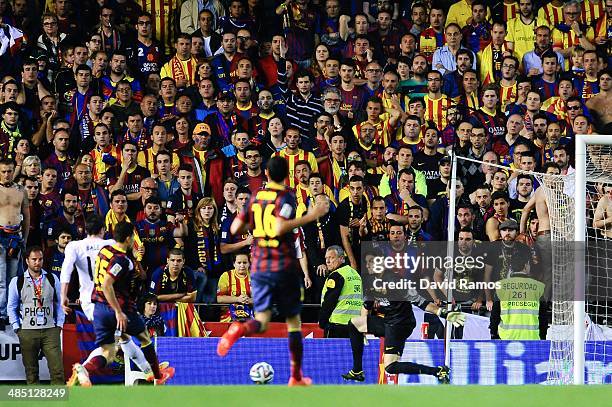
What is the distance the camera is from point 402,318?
1205 cm

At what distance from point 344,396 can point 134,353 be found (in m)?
3.16

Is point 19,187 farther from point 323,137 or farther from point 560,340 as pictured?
point 560,340

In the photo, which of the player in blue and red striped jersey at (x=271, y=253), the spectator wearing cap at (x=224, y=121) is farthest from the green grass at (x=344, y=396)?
the spectator wearing cap at (x=224, y=121)

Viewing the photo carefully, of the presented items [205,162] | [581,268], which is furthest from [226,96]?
[581,268]

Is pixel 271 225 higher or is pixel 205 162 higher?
pixel 205 162

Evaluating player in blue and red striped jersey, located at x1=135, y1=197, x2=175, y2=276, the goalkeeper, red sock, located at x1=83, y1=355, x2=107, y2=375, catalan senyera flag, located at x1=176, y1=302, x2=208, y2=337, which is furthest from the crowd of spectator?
red sock, located at x1=83, y1=355, x2=107, y2=375

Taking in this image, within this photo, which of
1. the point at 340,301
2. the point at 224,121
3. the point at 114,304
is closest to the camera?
the point at 114,304

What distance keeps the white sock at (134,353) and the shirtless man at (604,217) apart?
5124mm

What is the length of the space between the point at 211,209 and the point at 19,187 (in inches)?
86.2

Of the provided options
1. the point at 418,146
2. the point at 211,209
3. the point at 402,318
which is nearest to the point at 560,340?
the point at 402,318

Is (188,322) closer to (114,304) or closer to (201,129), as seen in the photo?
(114,304)

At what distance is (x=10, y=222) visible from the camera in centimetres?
1259

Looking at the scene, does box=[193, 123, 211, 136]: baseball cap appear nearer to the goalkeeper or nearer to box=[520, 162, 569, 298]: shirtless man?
the goalkeeper

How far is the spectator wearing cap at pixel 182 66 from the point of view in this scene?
46.9ft
